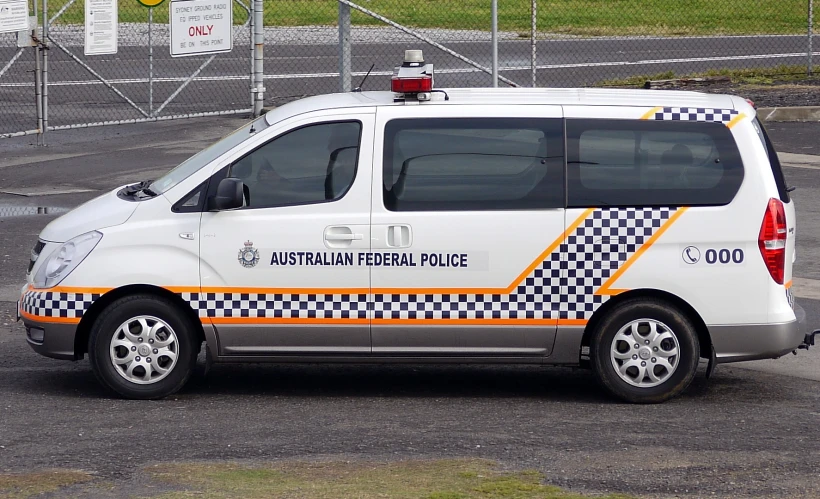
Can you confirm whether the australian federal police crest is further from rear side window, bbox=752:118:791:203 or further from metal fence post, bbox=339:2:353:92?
metal fence post, bbox=339:2:353:92

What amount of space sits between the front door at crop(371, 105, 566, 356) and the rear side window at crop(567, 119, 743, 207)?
0.13 m

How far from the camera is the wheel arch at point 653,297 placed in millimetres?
7039

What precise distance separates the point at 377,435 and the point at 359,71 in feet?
58.2

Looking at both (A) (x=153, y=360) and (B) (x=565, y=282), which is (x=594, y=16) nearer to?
(B) (x=565, y=282)

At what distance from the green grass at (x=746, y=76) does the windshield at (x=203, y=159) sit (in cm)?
1419

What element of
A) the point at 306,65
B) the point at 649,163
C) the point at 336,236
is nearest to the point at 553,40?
the point at 306,65

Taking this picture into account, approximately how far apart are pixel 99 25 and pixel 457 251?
1141 cm

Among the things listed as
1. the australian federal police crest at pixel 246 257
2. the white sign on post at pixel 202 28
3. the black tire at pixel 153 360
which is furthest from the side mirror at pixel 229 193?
the white sign on post at pixel 202 28

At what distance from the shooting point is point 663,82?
20.5m

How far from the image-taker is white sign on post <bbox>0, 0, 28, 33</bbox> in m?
16.0

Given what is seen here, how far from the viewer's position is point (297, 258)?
6.98 metres

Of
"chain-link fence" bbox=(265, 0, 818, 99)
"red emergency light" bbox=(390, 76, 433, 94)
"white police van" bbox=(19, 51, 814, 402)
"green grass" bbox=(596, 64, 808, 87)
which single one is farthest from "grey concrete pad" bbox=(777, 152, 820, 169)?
"red emergency light" bbox=(390, 76, 433, 94)

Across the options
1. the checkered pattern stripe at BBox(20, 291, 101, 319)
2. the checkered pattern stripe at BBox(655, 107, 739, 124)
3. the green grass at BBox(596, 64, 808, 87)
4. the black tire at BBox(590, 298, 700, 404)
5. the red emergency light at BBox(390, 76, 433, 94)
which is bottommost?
the black tire at BBox(590, 298, 700, 404)

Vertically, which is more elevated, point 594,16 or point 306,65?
point 594,16
